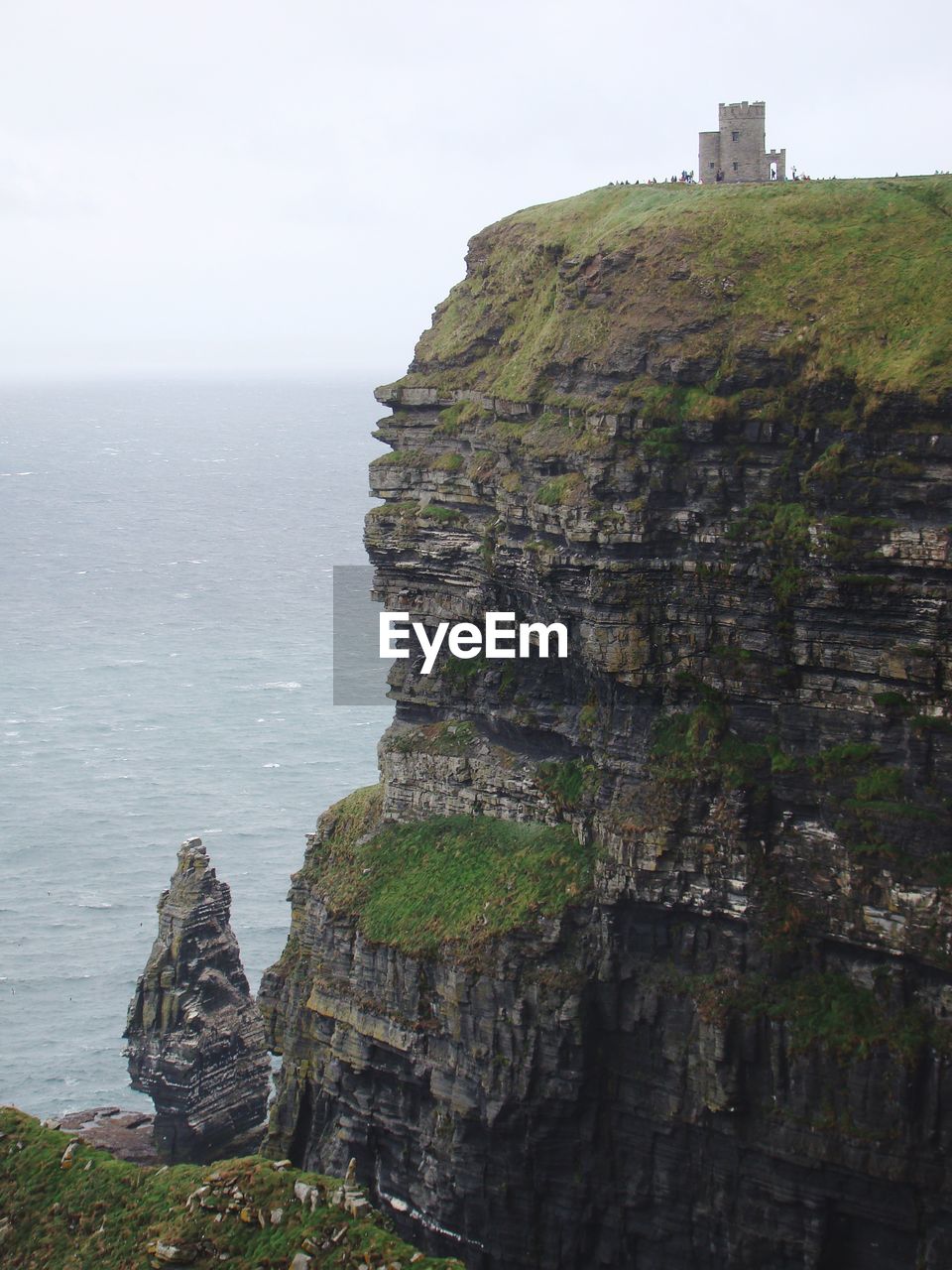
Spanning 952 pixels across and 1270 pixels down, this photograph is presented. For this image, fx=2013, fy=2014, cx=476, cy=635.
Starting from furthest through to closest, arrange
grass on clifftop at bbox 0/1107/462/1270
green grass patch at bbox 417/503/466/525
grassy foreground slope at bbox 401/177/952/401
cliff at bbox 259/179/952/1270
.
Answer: green grass patch at bbox 417/503/466/525 < grassy foreground slope at bbox 401/177/952/401 < cliff at bbox 259/179/952/1270 < grass on clifftop at bbox 0/1107/462/1270

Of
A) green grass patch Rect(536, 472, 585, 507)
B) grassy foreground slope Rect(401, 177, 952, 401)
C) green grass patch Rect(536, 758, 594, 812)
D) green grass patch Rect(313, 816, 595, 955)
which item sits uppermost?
grassy foreground slope Rect(401, 177, 952, 401)

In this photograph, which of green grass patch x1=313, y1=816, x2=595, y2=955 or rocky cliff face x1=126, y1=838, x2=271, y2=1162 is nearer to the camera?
green grass patch x1=313, y1=816, x2=595, y2=955

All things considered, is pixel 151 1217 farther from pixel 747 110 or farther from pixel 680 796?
pixel 747 110

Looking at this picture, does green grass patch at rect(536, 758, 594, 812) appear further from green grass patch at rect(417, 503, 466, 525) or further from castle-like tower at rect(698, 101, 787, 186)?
castle-like tower at rect(698, 101, 787, 186)

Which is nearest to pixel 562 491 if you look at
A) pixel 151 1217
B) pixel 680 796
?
pixel 680 796

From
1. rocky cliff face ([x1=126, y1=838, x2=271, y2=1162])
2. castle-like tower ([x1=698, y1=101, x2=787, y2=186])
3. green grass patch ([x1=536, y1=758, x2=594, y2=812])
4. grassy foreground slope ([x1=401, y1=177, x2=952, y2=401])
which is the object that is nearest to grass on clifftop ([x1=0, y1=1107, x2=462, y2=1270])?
rocky cliff face ([x1=126, y1=838, x2=271, y2=1162])

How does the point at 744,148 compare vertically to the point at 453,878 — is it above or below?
above

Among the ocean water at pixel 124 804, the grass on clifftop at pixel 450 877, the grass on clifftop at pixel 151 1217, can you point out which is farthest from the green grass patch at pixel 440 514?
the ocean water at pixel 124 804
